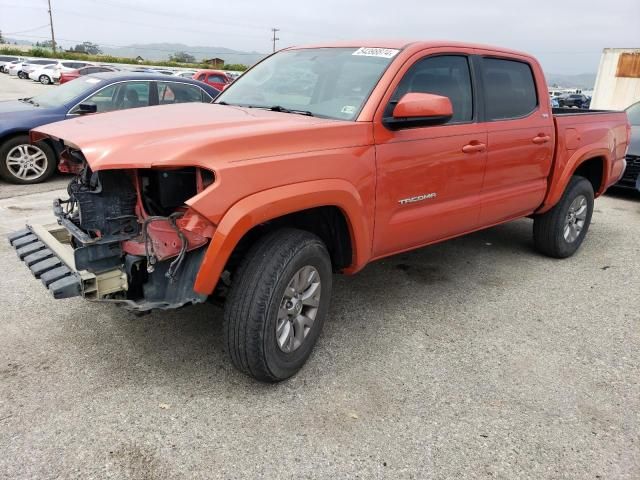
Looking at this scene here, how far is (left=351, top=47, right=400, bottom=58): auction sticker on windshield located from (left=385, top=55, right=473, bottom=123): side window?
0.16 meters

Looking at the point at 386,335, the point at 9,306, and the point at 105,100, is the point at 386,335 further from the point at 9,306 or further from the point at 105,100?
the point at 105,100

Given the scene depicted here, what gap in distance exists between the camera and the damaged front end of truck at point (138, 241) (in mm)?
2453

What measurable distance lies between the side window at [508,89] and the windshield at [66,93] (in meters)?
5.99

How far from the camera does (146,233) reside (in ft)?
8.07

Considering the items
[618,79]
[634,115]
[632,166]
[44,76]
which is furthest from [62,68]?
[632,166]

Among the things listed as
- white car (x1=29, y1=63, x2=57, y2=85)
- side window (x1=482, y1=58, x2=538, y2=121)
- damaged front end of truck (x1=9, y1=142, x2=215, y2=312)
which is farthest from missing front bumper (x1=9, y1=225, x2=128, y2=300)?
white car (x1=29, y1=63, x2=57, y2=85)

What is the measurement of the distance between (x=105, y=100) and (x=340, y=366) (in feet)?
20.6

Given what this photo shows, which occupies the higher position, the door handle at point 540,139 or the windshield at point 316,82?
the windshield at point 316,82

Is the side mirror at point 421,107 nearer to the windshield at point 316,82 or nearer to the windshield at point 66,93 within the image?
the windshield at point 316,82

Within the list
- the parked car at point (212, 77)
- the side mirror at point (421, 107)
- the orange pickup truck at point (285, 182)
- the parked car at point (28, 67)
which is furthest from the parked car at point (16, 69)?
the side mirror at point (421, 107)

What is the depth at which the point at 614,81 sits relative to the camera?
14492 millimetres

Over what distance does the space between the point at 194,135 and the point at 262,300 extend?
867 mm

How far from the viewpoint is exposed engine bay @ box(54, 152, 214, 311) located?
245 centimetres

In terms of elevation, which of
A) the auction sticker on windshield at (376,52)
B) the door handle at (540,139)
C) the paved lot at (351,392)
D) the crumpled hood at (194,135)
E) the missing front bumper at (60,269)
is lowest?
the paved lot at (351,392)
